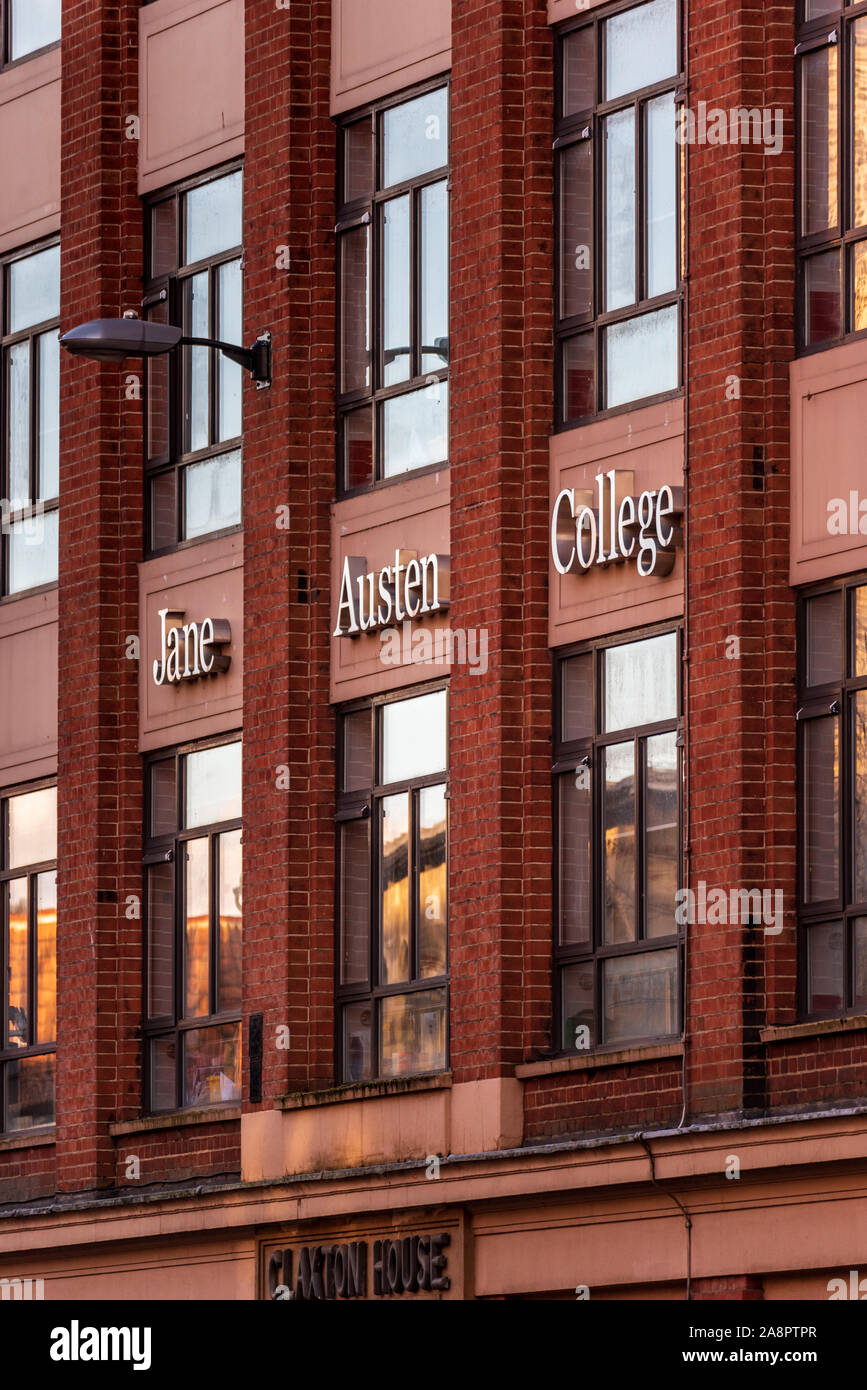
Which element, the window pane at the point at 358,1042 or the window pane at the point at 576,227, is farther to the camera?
the window pane at the point at 358,1042

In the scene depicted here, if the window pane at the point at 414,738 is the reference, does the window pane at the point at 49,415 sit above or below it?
above

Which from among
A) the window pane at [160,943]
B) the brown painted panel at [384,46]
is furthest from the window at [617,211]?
the window pane at [160,943]

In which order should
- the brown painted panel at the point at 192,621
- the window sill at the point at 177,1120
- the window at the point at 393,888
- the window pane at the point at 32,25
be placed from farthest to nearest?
the window pane at the point at 32,25 → the brown painted panel at the point at 192,621 → the window sill at the point at 177,1120 → the window at the point at 393,888

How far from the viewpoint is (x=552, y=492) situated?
77.3ft

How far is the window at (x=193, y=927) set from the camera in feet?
89.0

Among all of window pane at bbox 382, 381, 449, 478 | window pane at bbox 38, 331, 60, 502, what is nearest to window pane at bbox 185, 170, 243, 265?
window pane at bbox 38, 331, 60, 502

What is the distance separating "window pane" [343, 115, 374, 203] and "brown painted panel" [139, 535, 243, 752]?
10.3ft

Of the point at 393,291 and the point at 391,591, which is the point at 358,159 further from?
the point at 391,591

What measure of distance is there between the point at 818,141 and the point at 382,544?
225 inches

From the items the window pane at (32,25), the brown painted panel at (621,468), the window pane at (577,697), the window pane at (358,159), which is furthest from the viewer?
the window pane at (32,25)

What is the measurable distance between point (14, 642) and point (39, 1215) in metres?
5.63

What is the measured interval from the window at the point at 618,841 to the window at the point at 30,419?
8.44m

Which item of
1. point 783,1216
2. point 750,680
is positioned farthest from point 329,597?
point 783,1216

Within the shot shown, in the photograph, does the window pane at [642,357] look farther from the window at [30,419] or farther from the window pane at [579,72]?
the window at [30,419]
